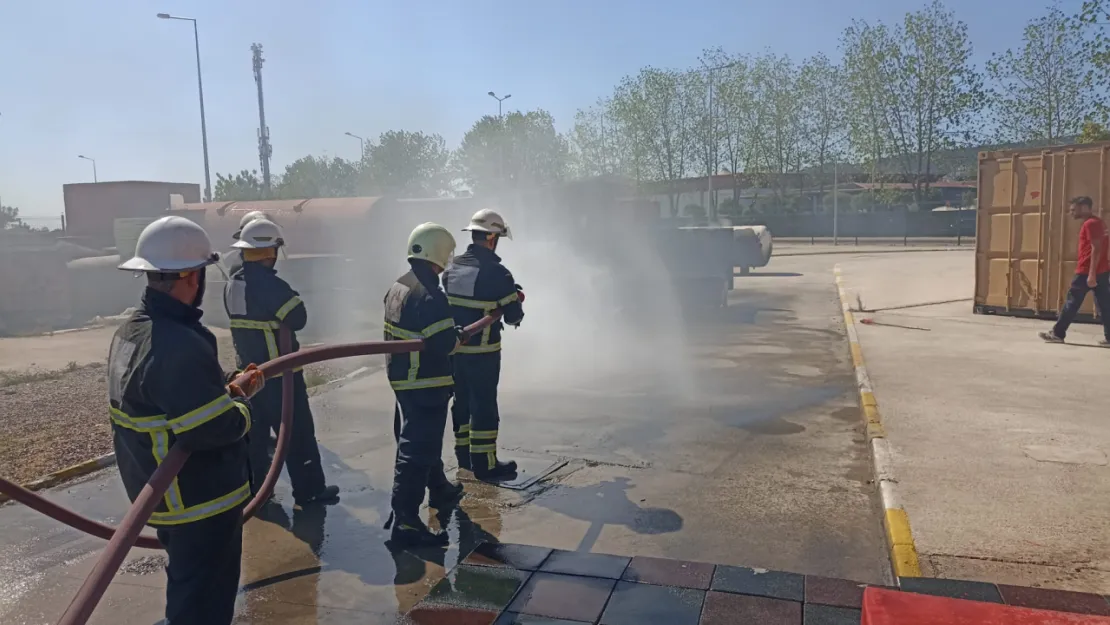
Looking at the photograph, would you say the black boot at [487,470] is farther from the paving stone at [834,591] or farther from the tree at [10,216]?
the tree at [10,216]

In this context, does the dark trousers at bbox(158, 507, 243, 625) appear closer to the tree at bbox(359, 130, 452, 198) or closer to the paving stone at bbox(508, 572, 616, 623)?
the paving stone at bbox(508, 572, 616, 623)

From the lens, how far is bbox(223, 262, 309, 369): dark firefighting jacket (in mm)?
5223

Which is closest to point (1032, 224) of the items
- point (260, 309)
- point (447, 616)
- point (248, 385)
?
point (260, 309)

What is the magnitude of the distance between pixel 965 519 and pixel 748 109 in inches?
2007

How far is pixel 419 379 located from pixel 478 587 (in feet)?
4.16

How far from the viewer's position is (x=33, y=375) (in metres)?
10.2

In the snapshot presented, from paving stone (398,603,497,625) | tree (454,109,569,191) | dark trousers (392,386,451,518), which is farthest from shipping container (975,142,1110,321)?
tree (454,109,569,191)

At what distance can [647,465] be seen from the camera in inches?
246

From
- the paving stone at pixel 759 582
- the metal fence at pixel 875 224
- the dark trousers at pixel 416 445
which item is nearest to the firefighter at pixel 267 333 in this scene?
the dark trousers at pixel 416 445

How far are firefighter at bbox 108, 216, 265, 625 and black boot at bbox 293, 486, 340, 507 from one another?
248 centimetres

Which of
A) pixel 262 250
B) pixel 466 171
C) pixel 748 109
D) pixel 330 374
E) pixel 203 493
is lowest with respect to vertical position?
pixel 330 374

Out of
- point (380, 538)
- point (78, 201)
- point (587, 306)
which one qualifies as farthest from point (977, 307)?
point (78, 201)

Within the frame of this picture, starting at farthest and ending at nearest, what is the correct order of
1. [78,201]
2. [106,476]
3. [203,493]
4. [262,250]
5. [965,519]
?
[78,201] < [106,476] < [262,250] < [965,519] < [203,493]

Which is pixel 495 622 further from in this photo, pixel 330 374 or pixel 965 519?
pixel 330 374
